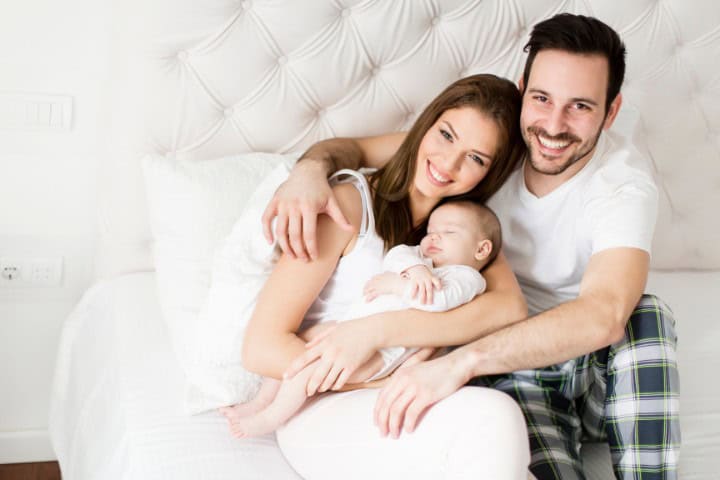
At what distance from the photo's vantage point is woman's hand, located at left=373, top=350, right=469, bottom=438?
1.31 metres

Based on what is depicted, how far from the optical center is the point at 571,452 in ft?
5.14

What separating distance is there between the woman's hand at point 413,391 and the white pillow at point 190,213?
534 millimetres

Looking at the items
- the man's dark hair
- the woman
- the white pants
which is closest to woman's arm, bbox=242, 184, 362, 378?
the woman

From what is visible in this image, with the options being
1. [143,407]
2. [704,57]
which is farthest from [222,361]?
[704,57]

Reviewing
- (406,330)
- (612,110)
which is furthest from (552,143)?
(406,330)

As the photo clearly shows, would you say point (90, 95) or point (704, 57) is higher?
point (704, 57)

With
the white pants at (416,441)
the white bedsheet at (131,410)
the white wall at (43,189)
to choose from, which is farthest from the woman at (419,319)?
the white wall at (43,189)

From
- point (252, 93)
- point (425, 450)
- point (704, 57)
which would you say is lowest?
point (425, 450)

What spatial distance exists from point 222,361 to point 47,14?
0.86m

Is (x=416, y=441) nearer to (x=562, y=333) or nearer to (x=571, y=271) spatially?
(x=562, y=333)

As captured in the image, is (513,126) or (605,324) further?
(513,126)

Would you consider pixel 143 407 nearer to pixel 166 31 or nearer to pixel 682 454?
pixel 166 31

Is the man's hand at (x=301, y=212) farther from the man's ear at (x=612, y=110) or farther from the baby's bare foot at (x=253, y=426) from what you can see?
the man's ear at (x=612, y=110)

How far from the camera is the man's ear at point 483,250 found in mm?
1571
